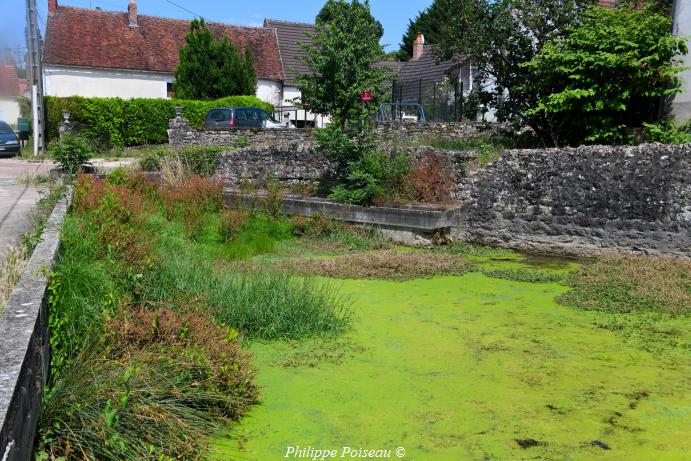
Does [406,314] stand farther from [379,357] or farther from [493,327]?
[379,357]

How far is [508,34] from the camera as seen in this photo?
41.3 ft

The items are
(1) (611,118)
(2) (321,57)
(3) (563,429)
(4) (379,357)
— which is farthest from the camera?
(2) (321,57)

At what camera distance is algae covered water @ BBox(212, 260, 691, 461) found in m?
4.17

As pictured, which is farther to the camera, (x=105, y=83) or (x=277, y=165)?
(x=105, y=83)

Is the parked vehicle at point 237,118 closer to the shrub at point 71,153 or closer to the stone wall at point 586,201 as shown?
the shrub at point 71,153

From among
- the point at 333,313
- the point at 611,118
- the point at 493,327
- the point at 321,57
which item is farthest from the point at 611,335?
the point at 321,57

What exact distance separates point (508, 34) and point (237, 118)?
42.4 feet

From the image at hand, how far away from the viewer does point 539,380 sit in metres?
5.20

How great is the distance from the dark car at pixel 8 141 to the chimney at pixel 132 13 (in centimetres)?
1164

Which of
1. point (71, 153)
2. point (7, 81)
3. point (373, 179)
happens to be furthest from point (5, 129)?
point (373, 179)

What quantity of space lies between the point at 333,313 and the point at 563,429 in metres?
2.63

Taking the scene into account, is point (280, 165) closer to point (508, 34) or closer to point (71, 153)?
point (71, 153)

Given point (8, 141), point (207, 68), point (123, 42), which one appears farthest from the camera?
point (123, 42)

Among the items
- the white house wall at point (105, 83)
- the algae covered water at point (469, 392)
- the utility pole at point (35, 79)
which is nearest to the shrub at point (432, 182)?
the algae covered water at point (469, 392)
